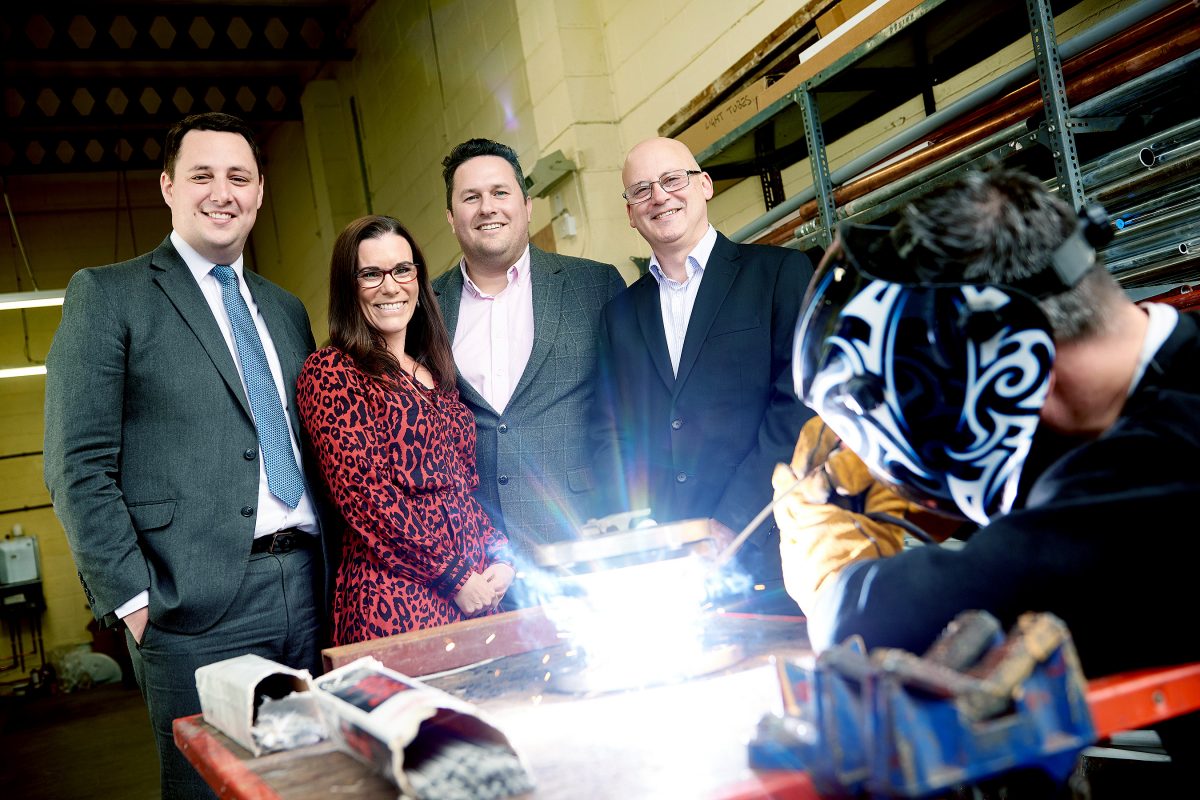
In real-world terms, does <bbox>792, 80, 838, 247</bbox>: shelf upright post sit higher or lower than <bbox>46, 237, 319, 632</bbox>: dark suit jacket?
higher

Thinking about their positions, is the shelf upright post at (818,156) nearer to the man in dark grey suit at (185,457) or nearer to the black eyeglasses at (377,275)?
the black eyeglasses at (377,275)

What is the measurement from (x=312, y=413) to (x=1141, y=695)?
166 cm

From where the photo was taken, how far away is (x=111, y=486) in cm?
197

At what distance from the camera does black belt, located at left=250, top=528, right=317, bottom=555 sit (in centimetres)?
211

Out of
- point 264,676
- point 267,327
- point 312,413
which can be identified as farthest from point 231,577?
point 264,676

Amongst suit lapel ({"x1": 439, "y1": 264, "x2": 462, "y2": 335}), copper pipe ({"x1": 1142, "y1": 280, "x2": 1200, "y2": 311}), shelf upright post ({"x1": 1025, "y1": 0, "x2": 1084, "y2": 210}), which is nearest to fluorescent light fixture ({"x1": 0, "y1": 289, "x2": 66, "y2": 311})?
suit lapel ({"x1": 439, "y1": 264, "x2": 462, "y2": 335})

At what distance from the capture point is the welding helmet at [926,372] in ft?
3.02

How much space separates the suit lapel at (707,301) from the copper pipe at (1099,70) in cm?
63

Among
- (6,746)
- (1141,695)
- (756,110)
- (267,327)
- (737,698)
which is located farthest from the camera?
(6,746)

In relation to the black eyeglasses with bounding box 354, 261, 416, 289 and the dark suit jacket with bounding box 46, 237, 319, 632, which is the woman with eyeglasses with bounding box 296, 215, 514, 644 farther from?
the dark suit jacket with bounding box 46, 237, 319, 632

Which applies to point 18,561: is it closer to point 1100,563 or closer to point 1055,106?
point 1055,106

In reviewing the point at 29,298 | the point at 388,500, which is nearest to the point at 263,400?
the point at 388,500

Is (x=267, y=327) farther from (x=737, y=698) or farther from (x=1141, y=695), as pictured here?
(x=1141, y=695)

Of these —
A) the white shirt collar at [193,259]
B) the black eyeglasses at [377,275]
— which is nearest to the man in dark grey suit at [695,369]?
the black eyeglasses at [377,275]
